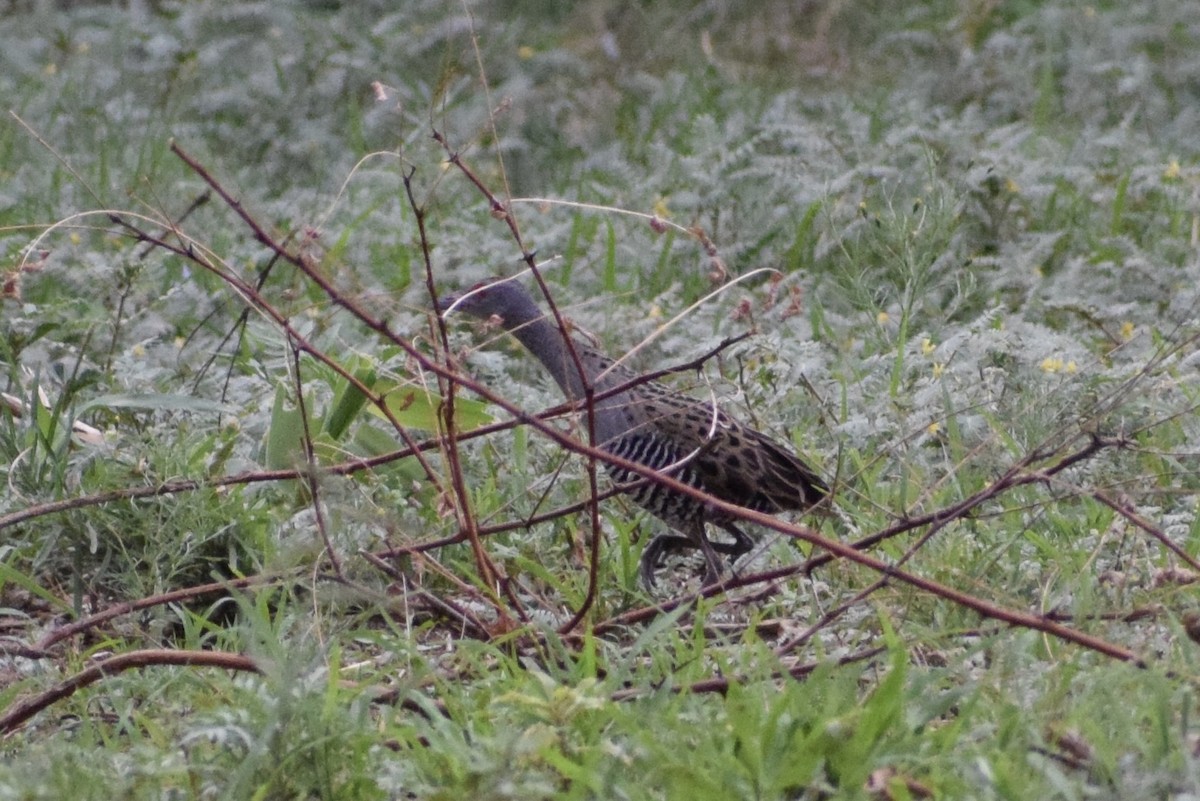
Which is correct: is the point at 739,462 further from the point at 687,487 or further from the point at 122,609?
the point at 122,609

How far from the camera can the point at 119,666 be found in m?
3.29

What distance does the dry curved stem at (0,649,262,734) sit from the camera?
3197mm

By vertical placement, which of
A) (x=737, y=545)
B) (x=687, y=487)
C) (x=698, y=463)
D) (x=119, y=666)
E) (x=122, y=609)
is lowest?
(x=737, y=545)

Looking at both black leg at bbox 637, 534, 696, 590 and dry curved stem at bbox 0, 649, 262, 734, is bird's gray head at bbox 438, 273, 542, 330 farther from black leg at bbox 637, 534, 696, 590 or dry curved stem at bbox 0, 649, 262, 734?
dry curved stem at bbox 0, 649, 262, 734

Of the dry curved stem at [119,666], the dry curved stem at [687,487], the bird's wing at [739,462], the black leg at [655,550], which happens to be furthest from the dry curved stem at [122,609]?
the bird's wing at [739,462]

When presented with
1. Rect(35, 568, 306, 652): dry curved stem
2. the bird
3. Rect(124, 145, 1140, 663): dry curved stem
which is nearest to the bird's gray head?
the bird

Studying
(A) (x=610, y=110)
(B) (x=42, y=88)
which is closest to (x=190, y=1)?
(B) (x=42, y=88)

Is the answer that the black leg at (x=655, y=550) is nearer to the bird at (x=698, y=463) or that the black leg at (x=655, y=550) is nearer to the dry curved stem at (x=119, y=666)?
the bird at (x=698, y=463)

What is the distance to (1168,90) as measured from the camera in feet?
27.1

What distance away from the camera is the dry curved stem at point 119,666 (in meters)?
3.20

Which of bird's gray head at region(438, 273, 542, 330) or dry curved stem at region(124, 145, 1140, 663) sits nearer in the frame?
dry curved stem at region(124, 145, 1140, 663)

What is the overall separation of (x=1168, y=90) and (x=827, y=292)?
2.88 metres

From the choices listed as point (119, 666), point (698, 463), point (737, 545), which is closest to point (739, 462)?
point (698, 463)

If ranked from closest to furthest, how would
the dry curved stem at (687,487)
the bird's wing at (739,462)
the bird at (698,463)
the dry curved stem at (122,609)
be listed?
1. the dry curved stem at (687,487)
2. the dry curved stem at (122,609)
3. the bird at (698,463)
4. the bird's wing at (739,462)
